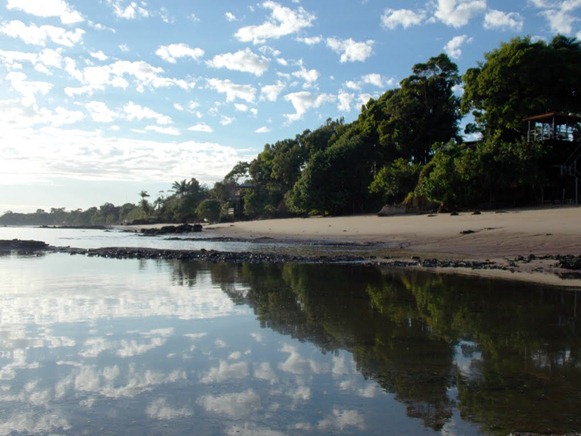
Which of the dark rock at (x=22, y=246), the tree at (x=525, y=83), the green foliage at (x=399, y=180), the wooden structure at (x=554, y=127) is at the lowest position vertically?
the dark rock at (x=22, y=246)

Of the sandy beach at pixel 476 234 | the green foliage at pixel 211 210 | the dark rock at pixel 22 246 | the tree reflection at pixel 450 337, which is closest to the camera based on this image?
the tree reflection at pixel 450 337

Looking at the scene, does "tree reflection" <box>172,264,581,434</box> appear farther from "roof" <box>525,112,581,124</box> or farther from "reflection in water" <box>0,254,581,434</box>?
"roof" <box>525,112,581,124</box>

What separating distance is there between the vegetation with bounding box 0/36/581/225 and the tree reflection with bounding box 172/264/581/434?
22.9 metres

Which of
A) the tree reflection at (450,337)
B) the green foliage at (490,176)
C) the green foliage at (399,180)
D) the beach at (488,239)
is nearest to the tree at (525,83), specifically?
the green foliage at (490,176)

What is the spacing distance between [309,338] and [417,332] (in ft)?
4.83

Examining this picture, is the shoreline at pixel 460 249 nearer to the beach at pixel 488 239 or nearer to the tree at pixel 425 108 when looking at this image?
the beach at pixel 488 239

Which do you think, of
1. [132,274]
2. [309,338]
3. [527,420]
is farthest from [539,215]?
[527,420]

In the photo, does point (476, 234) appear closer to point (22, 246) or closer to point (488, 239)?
point (488, 239)

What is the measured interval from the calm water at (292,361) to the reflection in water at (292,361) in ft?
0.06

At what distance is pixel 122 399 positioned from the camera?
4.18m

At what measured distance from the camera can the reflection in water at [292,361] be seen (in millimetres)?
3756

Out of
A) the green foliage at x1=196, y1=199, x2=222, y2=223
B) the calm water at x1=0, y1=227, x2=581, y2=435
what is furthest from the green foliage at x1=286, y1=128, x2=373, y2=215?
the calm water at x1=0, y1=227, x2=581, y2=435

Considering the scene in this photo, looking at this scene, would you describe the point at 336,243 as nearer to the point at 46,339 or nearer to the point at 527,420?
the point at 46,339

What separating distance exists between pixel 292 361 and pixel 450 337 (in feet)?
7.46
